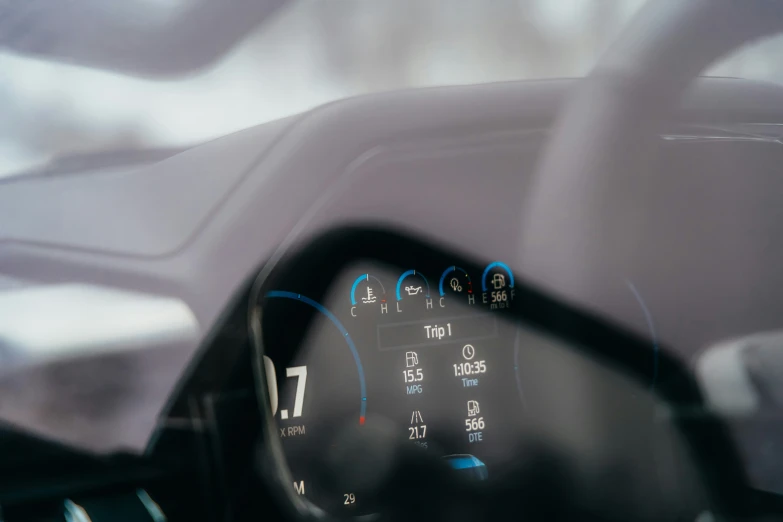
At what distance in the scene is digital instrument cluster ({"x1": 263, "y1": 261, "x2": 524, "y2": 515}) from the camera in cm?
100

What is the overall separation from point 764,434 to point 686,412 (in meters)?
0.11

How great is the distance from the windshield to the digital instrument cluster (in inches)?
9.2

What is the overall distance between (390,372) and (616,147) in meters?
0.43

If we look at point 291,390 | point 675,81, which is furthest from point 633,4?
point 291,390

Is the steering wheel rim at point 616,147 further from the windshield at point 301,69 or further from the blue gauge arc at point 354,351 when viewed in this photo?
the blue gauge arc at point 354,351

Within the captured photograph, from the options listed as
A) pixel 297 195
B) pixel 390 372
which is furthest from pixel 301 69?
pixel 390 372

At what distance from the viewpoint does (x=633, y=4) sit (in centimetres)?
104

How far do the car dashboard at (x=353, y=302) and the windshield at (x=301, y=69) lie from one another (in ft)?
0.08

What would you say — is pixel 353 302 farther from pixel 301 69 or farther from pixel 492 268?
pixel 301 69

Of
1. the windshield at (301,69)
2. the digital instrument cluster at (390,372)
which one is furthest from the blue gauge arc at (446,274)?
the windshield at (301,69)

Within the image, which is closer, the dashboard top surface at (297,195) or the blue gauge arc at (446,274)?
the dashboard top surface at (297,195)

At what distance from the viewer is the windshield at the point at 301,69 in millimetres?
873

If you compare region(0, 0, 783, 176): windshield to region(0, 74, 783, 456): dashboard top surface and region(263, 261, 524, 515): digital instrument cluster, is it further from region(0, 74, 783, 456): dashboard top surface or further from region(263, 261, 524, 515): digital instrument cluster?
region(263, 261, 524, 515): digital instrument cluster

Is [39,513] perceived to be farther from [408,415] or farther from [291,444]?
[408,415]
